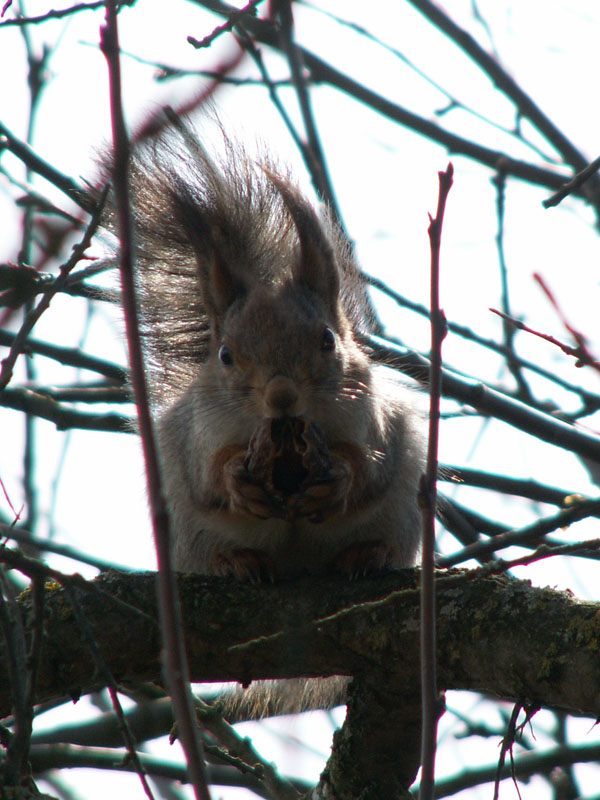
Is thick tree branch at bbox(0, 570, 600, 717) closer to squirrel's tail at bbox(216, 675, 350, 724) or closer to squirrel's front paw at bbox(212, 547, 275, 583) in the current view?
squirrel's front paw at bbox(212, 547, 275, 583)

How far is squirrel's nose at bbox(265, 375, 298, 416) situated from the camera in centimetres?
282

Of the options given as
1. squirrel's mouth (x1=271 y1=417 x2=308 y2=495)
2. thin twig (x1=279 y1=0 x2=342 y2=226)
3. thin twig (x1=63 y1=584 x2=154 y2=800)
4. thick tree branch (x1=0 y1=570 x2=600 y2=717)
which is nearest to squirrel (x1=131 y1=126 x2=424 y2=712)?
squirrel's mouth (x1=271 y1=417 x2=308 y2=495)

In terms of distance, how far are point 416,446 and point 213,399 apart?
0.82 m

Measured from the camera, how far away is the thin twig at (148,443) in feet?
3.28

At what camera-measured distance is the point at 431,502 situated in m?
1.24

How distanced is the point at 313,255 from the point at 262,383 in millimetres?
795

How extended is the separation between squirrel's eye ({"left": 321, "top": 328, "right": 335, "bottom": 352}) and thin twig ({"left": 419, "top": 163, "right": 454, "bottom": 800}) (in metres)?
2.03

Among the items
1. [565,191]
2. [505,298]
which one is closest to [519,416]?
[505,298]

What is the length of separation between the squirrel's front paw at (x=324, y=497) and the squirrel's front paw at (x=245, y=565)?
0.57 feet

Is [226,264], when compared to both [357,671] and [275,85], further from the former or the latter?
[357,671]

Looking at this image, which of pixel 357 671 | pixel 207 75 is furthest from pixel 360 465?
pixel 207 75

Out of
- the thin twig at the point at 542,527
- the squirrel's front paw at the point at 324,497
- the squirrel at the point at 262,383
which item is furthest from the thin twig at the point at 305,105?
the thin twig at the point at 542,527

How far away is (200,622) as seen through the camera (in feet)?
7.79

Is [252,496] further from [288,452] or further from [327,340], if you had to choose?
[327,340]
